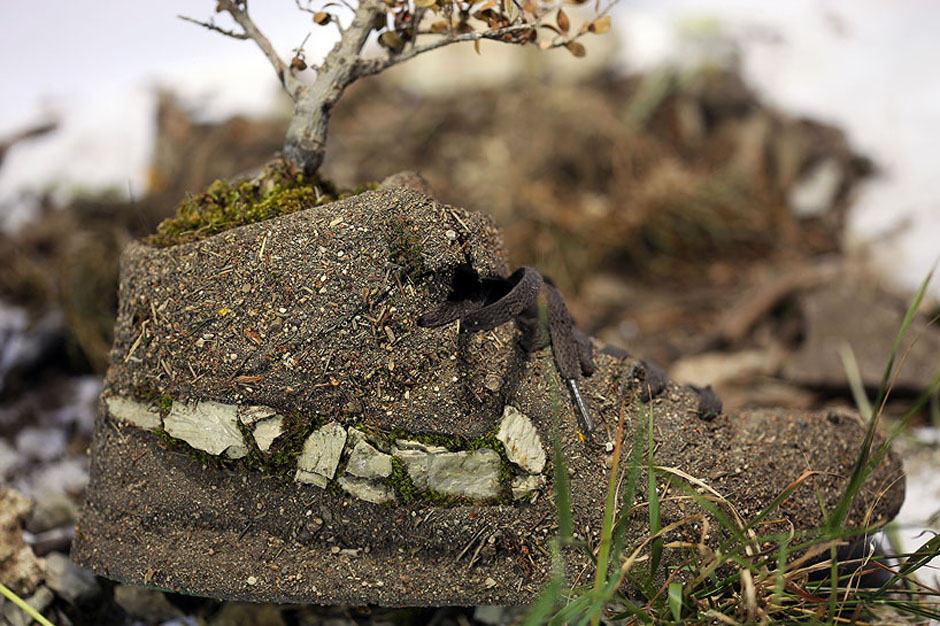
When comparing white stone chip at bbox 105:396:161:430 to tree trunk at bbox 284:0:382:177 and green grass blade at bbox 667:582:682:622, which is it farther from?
green grass blade at bbox 667:582:682:622

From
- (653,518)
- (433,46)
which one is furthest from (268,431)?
(433,46)

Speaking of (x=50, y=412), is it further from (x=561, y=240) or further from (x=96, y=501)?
(x=561, y=240)

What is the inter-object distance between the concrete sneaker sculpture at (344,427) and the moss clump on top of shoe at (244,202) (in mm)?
102

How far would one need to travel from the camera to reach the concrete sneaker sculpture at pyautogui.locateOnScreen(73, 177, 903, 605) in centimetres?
143

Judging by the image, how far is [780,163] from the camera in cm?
433

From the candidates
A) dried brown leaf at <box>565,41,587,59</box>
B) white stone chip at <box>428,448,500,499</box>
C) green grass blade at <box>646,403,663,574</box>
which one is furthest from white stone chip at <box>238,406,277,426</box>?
dried brown leaf at <box>565,41,587,59</box>

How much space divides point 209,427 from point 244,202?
1.63 feet

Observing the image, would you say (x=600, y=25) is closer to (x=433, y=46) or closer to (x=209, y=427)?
(x=433, y=46)


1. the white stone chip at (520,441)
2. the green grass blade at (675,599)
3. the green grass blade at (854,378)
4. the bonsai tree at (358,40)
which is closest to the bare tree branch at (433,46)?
the bonsai tree at (358,40)

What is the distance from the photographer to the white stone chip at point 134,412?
1.53 m

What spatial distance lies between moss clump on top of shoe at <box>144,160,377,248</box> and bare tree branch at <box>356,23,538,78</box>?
25 cm

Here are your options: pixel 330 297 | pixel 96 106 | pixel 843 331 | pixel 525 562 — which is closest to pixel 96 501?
pixel 330 297

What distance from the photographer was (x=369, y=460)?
4.75ft

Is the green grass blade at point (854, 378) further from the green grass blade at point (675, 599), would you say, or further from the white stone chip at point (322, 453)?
the white stone chip at point (322, 453)
